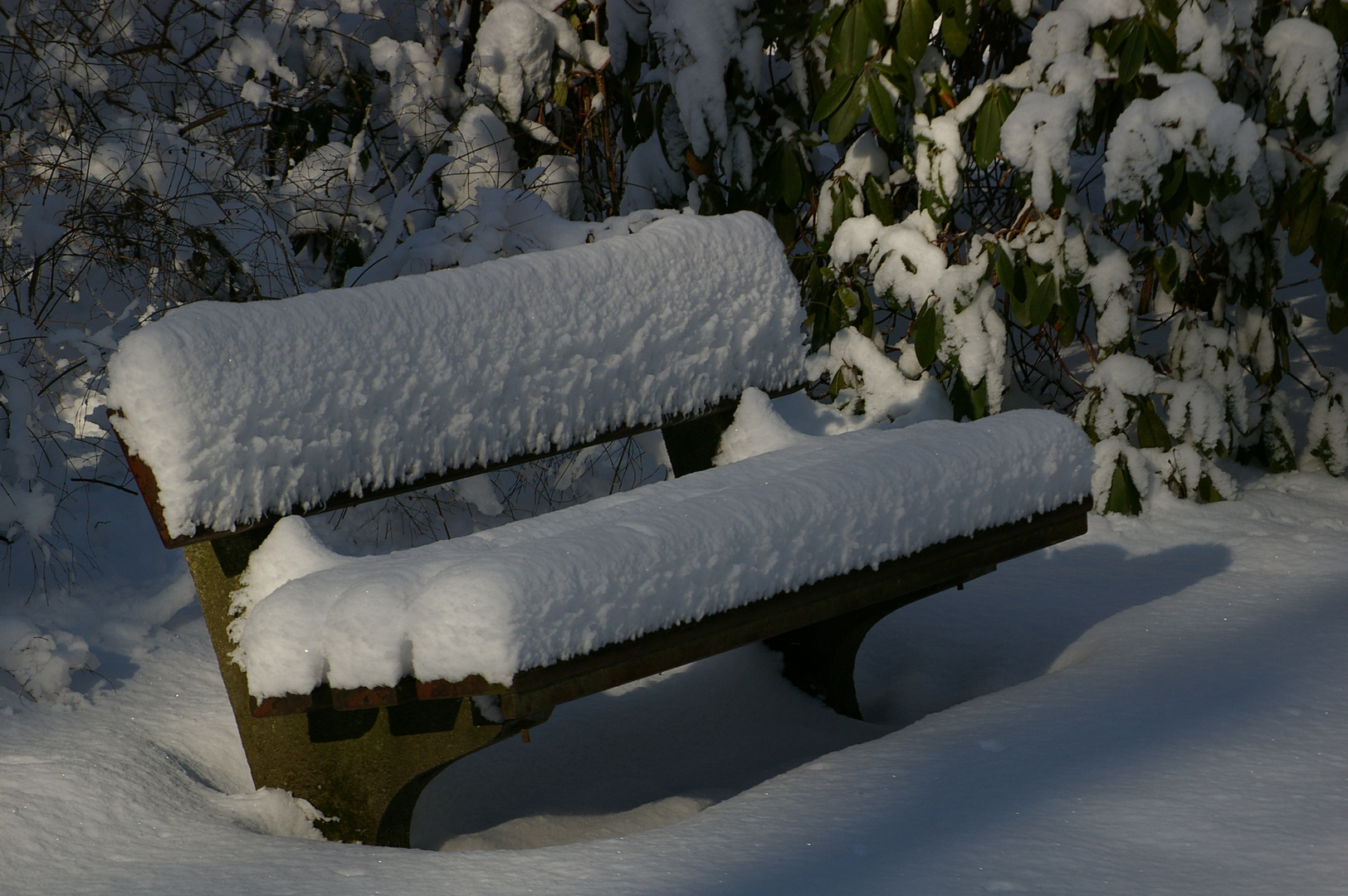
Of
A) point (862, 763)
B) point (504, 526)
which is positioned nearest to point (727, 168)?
point (504, 526)

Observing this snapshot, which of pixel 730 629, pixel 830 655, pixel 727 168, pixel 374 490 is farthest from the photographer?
pixel 727 168

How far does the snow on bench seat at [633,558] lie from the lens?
130 cm

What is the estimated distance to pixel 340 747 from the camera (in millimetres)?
1621

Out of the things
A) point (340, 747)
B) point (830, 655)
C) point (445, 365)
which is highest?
point (445, 365)

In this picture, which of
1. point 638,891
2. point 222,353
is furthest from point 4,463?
point 638,891

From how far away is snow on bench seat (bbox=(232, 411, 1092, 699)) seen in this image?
4.28ft

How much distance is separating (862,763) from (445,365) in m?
0.82

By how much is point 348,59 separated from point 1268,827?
2731 mm

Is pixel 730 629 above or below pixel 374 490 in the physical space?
below

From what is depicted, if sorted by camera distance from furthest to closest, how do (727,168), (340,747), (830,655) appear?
(727,168)
(830,655)
(340,747)

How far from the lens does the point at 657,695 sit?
231 cm

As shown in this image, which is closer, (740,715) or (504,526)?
(504,526)

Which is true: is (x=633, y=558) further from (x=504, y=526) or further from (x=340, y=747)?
(x=340, y=747)

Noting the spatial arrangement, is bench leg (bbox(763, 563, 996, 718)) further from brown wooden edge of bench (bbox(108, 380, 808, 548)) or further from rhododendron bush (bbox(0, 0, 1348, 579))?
rhododendron bush (bbox(0, 0, 1348, 579))
